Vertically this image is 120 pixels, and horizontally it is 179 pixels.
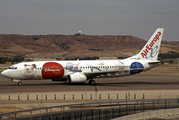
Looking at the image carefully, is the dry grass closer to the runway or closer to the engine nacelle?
the runway

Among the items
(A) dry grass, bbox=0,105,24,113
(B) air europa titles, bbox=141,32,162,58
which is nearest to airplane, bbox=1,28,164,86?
(B) air europa titles, bbox=141,32,162,58

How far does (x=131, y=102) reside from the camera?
27969 mm

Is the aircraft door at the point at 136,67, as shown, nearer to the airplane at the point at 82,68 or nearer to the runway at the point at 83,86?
the airplane at the point at 82,68

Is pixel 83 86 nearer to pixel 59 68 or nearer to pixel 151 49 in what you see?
pixel 59 68

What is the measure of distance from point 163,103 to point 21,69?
30.1 metres

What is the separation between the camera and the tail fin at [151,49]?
6050 cm

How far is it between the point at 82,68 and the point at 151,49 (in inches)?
560

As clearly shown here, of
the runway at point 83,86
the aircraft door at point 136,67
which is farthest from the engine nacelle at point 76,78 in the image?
the aircraft door at point 136,67

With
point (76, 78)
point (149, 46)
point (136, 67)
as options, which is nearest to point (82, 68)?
point (76, 78)

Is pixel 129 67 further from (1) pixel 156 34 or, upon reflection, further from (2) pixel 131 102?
(2) pixel 131 102

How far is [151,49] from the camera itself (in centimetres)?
6088

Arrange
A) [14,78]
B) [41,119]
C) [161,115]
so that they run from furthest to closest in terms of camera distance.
A: [14,78], [161,115], [41,119]

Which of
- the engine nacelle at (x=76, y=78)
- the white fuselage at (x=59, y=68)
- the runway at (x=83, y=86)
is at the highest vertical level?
the white fuselage at (x=59, y=68)

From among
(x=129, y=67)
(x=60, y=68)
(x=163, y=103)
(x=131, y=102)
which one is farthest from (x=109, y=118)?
(x=129, y=67)
